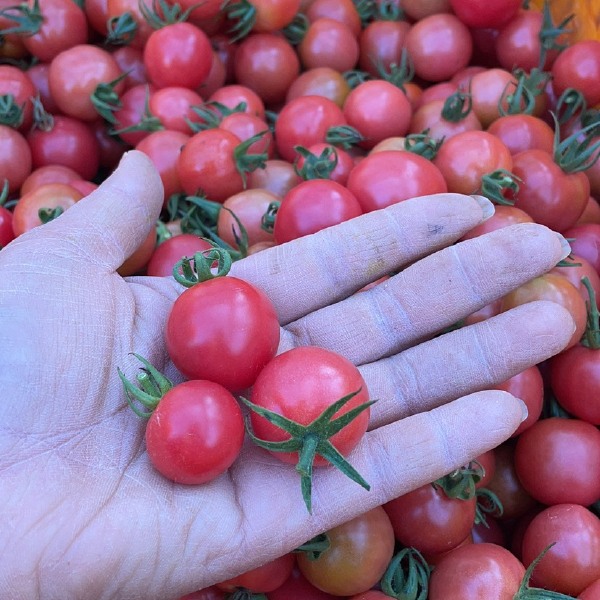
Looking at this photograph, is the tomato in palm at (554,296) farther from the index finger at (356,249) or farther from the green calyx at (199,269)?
the green calyx at (199,269)

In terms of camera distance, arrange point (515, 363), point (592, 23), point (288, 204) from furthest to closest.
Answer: point (592, 23) → point (288, 204) → point (515, 363)

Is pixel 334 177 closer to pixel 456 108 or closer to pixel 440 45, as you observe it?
pixel 456 108

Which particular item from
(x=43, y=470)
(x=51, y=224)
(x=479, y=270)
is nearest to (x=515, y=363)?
(x=479, y=270)

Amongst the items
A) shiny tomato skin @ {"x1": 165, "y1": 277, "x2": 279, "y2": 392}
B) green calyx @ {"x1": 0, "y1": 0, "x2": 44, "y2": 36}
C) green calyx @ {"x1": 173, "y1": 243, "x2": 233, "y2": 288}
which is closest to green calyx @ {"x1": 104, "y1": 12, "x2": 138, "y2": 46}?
green calyx @ {"x1": 0, "y1": 0, "x2": 44, "y2": 36}

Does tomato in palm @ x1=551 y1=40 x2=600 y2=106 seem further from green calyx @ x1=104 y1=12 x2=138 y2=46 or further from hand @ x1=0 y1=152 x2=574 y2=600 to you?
green calyx @ x1=104 y1=12 x2=138 y2=46

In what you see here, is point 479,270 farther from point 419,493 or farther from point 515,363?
point 419,493

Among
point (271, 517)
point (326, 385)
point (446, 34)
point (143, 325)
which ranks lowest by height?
point (271, 517)
